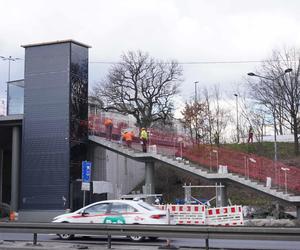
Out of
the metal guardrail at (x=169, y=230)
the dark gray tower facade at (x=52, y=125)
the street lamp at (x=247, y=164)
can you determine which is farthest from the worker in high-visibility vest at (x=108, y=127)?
the metal guardrail at (x=169, y=230)

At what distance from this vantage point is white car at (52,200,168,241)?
2047cm

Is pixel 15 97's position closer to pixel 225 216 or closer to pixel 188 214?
pixel 188 214

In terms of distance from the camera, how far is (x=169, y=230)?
1424cm

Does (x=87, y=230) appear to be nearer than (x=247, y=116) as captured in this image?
Yes

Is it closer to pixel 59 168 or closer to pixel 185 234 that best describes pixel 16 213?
pixel 59 168

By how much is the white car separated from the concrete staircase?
50.1ft

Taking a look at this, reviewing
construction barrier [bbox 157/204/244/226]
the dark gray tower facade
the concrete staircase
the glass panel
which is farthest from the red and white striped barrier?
the glass panel

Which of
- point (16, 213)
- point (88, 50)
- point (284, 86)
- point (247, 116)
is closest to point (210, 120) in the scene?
point (247, 116)

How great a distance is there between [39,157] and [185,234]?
92.3 feet

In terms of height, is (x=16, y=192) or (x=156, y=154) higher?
(x=156, y=154)

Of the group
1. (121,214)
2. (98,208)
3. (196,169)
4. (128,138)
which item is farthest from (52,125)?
(121,214)

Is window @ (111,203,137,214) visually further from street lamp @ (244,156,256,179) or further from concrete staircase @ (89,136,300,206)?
street lamp @ (244,156,256,179)

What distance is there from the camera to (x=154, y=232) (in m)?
14.6

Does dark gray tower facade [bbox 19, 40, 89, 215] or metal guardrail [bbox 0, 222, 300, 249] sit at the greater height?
dark gray tower facade [bbox 19, 40, 89, 215]
